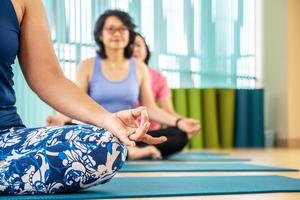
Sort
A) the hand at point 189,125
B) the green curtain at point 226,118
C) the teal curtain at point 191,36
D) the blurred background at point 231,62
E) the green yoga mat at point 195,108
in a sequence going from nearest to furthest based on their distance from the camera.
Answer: the hand at point 189,125 → the teal curtain at point 191,36 → the blurred background at point 231,62 → the green yoga mat at point 195,108 → the green curtain at point 226,118

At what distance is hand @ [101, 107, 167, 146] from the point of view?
1331 millimetres

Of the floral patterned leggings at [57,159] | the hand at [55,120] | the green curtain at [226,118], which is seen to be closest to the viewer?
the floral patterned leggings at [57,159]

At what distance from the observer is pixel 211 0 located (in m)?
6.05

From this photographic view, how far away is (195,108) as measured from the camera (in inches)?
235

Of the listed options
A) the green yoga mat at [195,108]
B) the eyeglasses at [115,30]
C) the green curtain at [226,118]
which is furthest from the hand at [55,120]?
the green curtain at [226,118]

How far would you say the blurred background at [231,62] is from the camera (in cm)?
580

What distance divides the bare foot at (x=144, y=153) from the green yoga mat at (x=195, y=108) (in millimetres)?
2241

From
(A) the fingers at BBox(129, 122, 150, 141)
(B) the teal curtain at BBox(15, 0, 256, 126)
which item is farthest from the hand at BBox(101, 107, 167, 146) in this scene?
(B) the teal curtain at BBox(15, 0, 256, 126)

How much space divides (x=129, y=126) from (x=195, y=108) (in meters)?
4.56

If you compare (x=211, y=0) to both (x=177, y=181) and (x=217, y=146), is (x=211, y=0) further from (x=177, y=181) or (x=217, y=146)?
(x=177, y=181)

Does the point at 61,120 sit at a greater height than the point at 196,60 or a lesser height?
lesser

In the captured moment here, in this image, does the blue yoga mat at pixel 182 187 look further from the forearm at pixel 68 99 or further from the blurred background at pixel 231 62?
the blurred background at pixel 231 62

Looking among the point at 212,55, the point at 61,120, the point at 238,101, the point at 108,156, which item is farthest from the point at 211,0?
the point at 108,156

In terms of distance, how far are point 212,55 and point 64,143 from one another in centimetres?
465
